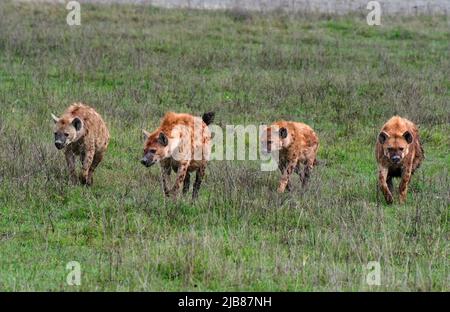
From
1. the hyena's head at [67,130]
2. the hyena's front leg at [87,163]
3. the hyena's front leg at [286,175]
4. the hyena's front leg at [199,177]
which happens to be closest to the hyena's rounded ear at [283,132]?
the hyena's front leg at [286,175]

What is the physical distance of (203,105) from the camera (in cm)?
1602

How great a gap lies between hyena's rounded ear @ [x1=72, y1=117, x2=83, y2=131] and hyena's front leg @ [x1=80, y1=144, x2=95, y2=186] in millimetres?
300

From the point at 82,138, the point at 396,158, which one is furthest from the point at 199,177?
the point at 396,158

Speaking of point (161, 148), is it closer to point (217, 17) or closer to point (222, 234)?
point (222, 234)

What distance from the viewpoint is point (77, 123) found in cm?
1072

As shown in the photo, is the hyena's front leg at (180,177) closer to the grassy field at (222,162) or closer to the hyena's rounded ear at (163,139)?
the grassy field at (222,162)

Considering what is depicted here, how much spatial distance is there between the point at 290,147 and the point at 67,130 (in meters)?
2.75

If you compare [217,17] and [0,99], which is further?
[217,17]

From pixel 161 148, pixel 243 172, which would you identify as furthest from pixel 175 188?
pixel 243 172

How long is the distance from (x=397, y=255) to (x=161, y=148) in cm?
304

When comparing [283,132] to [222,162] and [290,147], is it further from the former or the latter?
[222,162]

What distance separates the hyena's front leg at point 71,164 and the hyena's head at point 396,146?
3.61 metres

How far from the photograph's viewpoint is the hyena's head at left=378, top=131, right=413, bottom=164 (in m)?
10.4
